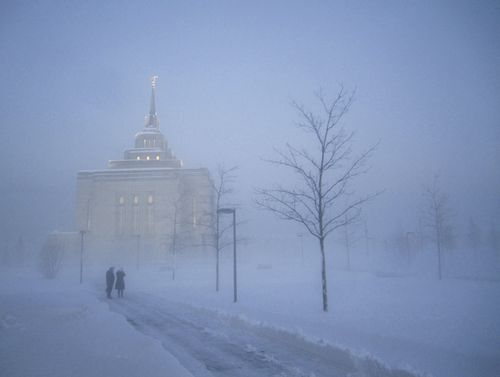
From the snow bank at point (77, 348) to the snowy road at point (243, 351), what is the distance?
2.29 feet

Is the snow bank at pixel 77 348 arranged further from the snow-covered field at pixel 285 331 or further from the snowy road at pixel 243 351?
the snowy road at pixel 243 351

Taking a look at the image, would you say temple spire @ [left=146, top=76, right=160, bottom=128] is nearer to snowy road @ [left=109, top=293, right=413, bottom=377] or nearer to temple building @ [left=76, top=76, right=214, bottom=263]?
temple building @ [left=76, top=76, right=214, bottom=263]

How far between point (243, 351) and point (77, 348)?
159 inches

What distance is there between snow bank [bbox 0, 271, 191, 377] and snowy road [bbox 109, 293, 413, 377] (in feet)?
2.29

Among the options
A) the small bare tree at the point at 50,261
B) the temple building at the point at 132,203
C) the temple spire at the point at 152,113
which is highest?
the temple spire at the point at 152,113

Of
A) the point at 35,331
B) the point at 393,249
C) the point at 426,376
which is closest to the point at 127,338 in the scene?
the point at 35,331

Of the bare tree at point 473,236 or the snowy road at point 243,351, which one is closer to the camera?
the snowy road at point 243,351

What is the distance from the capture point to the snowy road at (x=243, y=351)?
6.82 meters

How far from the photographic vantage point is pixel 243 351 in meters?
8.40

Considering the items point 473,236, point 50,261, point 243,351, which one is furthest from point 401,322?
point 473,236

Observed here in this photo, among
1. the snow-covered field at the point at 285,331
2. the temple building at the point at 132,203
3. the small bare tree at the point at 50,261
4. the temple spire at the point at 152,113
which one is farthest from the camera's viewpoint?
the temple spire at the point at 152,113

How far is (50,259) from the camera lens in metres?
35.2

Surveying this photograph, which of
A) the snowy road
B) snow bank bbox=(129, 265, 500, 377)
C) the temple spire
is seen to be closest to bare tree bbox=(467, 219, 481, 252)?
snow bank bbox=(129, 265, 500, 377)

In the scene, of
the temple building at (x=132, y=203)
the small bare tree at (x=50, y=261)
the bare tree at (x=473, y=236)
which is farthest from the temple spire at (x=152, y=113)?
the bare tree at (x=473, y=236)
